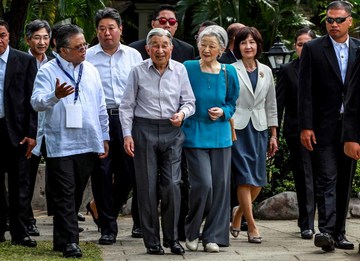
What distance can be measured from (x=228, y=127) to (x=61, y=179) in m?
1.62

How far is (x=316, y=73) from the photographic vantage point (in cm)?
1066

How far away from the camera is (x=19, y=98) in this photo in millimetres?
10695

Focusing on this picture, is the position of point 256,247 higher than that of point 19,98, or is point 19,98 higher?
point 19,98

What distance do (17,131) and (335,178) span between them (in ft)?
9.52

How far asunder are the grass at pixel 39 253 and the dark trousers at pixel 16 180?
0.19m

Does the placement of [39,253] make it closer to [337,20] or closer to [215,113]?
[215,113]

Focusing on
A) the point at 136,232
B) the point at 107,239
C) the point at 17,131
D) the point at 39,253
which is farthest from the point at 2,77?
the point at 136,232

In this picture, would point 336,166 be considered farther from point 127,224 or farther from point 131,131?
point 127,224

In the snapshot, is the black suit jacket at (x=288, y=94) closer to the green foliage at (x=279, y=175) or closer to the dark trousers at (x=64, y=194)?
the green foliage at (x=279, y=175)

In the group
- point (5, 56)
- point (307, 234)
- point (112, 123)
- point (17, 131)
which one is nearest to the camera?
point (17, 131)

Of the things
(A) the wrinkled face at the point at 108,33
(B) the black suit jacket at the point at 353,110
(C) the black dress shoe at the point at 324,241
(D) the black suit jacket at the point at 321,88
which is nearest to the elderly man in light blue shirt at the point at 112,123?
(A) the wrinkled face at the point at 108,33

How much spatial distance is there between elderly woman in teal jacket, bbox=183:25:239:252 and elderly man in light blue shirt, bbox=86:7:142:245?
3.42 feet

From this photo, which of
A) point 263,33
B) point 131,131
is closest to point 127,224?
point 131,131

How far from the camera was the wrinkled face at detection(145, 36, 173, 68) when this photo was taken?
1024 cm
